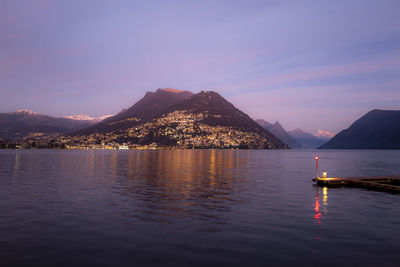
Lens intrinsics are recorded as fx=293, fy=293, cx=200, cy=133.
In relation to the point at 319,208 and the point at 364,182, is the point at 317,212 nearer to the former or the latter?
the point at 319,208

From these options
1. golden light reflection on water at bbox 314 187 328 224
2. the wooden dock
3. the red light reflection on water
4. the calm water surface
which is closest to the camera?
the calm water surface

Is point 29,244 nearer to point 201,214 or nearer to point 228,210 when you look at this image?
point 201,214

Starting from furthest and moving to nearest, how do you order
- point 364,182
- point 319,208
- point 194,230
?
point 364,182
point 319,208
point 194,230

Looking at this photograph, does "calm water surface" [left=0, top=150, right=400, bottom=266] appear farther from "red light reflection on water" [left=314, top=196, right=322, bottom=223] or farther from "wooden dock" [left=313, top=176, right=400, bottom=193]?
"wooden dock" [left=313, top=176, right=400, bottom=193]

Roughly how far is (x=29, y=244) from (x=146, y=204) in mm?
11538

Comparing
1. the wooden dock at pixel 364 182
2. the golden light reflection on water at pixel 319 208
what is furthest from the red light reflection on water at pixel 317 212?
the wooden dock at pixel 364 182

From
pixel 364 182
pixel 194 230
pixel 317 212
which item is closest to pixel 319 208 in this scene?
pixel 317 212

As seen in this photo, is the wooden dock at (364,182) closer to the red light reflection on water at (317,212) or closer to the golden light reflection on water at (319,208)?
the golden light reflection on water at (319,208)

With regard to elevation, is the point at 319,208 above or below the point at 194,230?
below

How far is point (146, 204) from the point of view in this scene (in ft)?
82.8

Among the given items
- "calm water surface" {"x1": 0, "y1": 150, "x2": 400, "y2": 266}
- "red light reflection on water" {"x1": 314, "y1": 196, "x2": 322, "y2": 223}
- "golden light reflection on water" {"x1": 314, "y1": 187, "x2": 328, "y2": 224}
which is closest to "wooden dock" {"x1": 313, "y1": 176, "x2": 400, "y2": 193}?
"calm water surface" {"x1": 0, "y1": 150, "x2": 400, "y2": 266}

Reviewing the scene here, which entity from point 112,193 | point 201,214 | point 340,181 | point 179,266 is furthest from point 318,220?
point 340,181

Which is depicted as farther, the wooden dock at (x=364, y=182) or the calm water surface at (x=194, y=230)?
the wooden dock at (x=364, y=182)

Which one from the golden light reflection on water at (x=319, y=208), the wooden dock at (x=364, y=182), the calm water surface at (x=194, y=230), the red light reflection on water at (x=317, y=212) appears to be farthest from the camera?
the wooden dock at (x=364, y=182)
